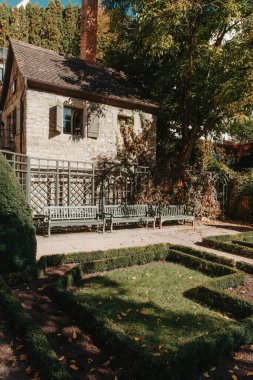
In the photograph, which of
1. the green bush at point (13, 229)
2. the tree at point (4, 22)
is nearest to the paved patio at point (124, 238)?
the green bush at point (13, 229)

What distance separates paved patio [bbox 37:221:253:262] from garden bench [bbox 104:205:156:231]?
41 centimetres

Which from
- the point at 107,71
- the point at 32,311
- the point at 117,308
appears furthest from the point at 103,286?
the point at 107,71

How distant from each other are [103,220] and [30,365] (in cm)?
815

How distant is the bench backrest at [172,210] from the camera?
43.4 feet

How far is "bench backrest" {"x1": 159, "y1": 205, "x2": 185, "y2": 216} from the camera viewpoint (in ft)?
43.4

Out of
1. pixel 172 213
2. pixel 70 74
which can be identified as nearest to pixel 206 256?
pixel 172 213

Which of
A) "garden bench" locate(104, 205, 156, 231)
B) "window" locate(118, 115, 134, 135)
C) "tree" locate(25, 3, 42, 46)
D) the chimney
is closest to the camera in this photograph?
"garden bench" locate(104, 205, 156, 231)

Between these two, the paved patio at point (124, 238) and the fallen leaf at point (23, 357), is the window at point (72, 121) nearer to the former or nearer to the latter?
the paved patio at point (124, 238)

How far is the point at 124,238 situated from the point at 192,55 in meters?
9.79

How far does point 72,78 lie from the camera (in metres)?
14.5

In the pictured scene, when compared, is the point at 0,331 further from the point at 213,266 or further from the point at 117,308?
the point at 213,266

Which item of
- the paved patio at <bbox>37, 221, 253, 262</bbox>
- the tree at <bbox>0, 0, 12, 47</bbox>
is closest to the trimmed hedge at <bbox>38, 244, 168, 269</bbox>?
the paved patio at <bbox>37, 221, 253, 262</bbox>

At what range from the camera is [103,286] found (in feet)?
19.2

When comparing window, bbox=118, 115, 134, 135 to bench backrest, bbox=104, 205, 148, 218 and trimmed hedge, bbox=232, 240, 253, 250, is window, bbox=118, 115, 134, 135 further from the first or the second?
trimmed hedge, bbox=232, 240, 253, 250
